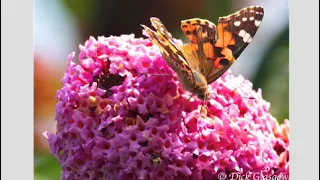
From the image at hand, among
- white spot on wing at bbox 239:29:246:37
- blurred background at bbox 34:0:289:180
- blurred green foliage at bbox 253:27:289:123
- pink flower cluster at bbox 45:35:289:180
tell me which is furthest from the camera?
blurred green foliage at bbox 253:27:289:123

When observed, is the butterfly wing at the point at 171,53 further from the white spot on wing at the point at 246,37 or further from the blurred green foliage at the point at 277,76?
the blurred green foliage at the point at 277,76

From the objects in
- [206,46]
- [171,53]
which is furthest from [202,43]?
[171,53]

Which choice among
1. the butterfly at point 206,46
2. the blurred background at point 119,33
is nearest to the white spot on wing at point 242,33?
the butterfly at point 206,46

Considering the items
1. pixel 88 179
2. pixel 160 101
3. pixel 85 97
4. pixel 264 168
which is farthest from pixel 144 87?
pixel 264 168

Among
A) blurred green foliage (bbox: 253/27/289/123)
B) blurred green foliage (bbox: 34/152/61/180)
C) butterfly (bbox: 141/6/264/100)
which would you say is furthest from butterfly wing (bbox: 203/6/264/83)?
blurred green foliage (bbox: 34/152/61/180)

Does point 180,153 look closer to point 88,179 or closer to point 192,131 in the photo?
point 192,131

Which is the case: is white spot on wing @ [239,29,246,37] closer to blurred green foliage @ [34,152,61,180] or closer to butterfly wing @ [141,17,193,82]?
butterfly wing @ [141,17,193,82]

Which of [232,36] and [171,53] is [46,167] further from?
[232,36]
